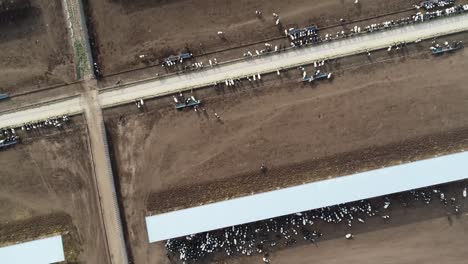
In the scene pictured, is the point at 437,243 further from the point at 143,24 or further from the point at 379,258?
the point at 143,24

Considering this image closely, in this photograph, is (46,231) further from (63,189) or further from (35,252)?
(63,189)

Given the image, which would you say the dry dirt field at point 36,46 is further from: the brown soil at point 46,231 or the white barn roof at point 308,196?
the white barn roof at point 308,196

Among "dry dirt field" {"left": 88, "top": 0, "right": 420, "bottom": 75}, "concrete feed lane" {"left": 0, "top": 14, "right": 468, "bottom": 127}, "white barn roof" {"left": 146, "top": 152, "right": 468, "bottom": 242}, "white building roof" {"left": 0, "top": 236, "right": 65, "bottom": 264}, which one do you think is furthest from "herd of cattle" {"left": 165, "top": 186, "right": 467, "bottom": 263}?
"dry dirt field" {"left": 88, "top": 0, "right": 420, "bottom": 75}

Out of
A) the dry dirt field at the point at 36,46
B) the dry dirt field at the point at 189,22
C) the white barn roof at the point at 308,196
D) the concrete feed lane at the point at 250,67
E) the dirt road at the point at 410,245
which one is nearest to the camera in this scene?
the white barn roof at the point at 308,196

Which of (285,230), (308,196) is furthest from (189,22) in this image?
(285,230)

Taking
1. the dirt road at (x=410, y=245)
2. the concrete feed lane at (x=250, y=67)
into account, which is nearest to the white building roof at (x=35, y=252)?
the concrete feed lane at (x=250, y=67)

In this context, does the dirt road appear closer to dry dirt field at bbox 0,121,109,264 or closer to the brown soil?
dry dirt field at bbox 0,121,109,264
